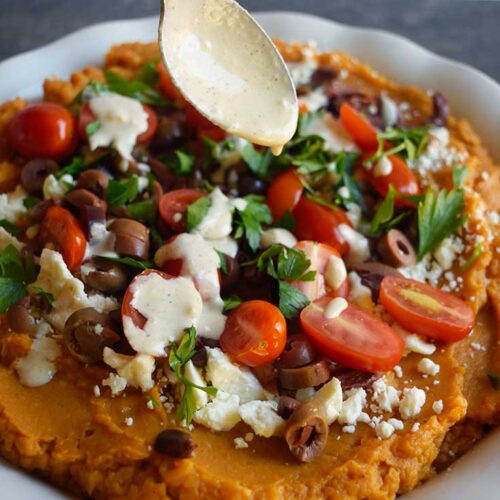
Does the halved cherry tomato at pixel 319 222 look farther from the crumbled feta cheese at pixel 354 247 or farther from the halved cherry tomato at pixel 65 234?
the halved cherry tomato at pixel 65 234

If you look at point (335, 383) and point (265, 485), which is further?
point (335, 383)

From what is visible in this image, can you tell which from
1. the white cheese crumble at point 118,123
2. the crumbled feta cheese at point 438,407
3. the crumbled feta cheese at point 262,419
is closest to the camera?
the crumbled feta cheese at point 262,419

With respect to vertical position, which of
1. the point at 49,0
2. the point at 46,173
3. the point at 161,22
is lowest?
the point at 49,0

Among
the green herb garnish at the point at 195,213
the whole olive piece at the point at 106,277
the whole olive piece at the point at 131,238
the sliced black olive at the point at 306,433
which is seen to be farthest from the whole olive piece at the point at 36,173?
the sliced black olive at the point at 306,433

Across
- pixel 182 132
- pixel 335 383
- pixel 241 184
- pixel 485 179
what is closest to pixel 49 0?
pixel 182 132

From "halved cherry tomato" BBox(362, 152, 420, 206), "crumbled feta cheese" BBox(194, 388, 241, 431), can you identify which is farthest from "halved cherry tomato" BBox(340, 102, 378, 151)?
"crumbled feta cheese" BBox(194, 388, 241, 431)

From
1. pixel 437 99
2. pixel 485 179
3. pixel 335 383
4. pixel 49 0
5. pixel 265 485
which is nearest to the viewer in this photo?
pixel 265 485

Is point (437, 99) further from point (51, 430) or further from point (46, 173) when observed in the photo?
point (51, 430)
